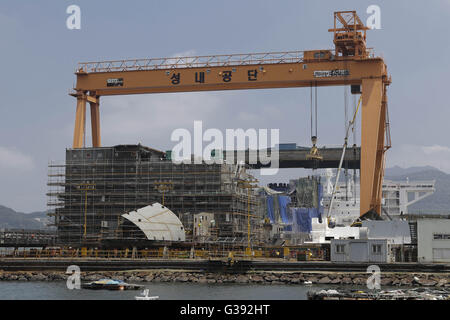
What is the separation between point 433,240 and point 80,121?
113 ft

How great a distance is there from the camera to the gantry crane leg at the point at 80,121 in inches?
2496

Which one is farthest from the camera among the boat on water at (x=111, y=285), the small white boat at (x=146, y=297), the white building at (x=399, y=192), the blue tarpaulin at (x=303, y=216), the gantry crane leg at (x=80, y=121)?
the white building at (x=399, y=192)

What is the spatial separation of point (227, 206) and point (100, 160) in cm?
1376

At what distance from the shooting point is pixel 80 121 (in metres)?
63.9

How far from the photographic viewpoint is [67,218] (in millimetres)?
65188

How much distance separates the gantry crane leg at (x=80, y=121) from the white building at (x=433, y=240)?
108ft

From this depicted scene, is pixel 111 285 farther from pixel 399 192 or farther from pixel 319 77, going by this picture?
pixel 399 192

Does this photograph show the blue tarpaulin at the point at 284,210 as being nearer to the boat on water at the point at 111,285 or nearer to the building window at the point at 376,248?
the building window at the point at 376,248

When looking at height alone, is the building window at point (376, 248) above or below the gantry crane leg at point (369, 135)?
below

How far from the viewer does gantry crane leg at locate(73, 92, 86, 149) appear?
63.4 metres

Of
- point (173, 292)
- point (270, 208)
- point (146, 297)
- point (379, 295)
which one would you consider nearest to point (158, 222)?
point (173, 292)

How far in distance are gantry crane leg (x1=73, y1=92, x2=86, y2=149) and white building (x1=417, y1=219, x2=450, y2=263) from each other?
3306 cm

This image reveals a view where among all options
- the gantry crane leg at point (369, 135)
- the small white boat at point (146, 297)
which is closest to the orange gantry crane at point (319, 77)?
the gantry crane leg at point (369, 135)
